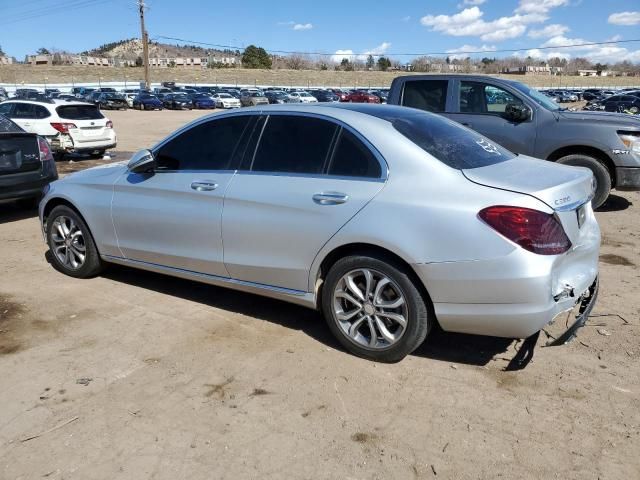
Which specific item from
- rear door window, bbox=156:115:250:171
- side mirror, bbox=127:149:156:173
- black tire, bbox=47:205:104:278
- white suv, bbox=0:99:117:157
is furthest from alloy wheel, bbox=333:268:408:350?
white suv, bbox=0:99:117:157

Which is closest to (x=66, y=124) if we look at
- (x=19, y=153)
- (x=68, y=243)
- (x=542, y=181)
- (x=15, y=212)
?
(x=15, y=212)

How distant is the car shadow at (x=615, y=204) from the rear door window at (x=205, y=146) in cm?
627

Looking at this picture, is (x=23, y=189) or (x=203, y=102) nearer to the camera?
(x=23, y=189)

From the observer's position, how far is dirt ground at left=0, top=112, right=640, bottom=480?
2.72m

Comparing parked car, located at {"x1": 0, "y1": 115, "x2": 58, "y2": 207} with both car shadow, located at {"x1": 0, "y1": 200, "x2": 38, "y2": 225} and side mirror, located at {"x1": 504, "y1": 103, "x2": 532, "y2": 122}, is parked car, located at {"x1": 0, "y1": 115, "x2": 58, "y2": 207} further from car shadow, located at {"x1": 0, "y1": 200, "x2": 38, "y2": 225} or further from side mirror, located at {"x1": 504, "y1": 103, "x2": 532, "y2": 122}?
side mirror, located at {"x1": 504, "y1": 103, "x2": 532, "y2": 122}

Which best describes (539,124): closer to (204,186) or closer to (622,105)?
(204,186)

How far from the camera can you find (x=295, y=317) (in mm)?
4480

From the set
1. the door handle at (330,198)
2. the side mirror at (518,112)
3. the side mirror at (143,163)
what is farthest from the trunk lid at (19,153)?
the side mirror at (518,112)

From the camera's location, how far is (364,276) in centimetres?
361

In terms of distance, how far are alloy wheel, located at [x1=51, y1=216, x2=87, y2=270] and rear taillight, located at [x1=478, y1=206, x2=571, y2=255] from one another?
12.5 feet

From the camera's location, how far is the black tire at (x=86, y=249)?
5.20m

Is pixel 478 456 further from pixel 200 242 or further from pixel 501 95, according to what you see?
pixel 501 95

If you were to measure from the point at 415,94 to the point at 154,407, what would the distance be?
6.97 meters

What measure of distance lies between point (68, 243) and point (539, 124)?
20.6 ft
